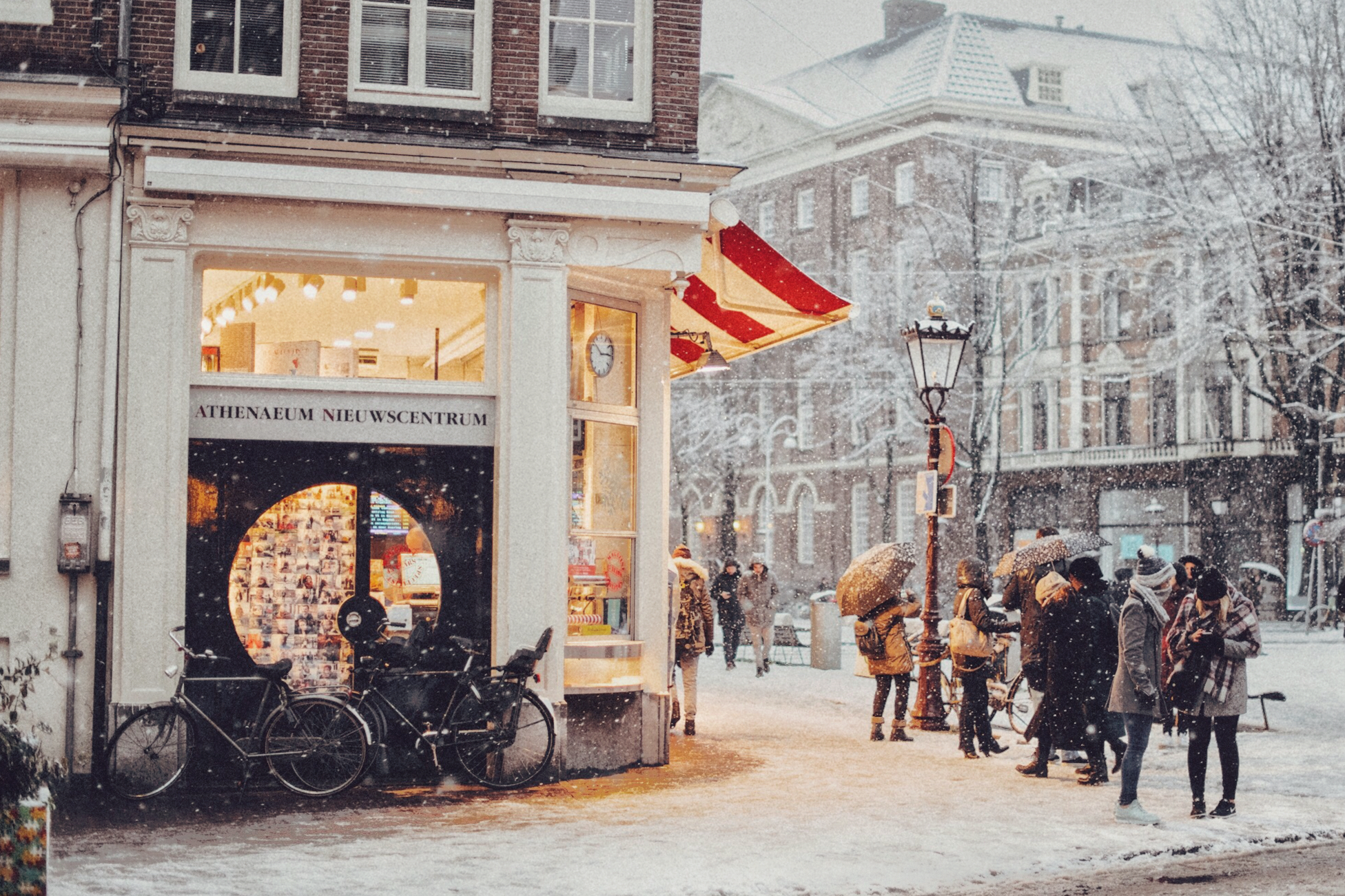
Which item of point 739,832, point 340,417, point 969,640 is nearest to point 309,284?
point 340,417

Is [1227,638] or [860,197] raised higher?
[860,197]

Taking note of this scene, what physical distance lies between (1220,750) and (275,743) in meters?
6.28

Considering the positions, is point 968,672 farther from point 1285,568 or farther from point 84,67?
point 1285,568

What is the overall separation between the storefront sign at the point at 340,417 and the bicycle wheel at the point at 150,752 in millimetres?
2093

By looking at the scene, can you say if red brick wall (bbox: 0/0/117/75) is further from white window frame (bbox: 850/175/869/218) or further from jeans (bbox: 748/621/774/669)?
white window frame (bbox: 850/175/869/218)

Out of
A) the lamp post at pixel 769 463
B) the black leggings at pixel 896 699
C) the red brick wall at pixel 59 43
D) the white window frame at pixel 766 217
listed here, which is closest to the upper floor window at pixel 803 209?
the white window frame at pixel 766 217

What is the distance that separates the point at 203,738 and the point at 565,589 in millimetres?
2796

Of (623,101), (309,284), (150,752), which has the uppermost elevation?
(623,101)

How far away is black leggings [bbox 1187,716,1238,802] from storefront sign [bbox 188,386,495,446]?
5483 millimetres

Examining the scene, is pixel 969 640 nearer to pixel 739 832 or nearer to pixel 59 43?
pixel 739 832

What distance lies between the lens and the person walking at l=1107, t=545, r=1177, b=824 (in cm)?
1074

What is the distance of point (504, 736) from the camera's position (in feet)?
39.5

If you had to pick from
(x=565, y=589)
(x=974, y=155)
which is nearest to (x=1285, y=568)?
(x=974, y=155)

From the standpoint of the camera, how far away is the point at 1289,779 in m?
13.0
